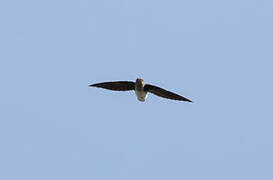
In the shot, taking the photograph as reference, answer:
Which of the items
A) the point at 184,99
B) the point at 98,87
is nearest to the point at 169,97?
the point at 184,99

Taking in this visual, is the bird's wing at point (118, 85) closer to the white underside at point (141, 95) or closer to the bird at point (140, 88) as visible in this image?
the bird at point (140, 88)

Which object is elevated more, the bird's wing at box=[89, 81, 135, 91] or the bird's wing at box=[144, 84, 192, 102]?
the bird's wing at box=[89, 81, 135, 91]

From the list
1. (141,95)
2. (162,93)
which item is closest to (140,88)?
(141,95)

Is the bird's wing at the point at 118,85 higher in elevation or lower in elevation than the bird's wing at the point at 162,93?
higher

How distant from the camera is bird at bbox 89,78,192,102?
38438mm

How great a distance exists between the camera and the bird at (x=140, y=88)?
38438mm

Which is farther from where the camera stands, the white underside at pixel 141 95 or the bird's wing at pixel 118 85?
the bird's wing at pixel 118 85

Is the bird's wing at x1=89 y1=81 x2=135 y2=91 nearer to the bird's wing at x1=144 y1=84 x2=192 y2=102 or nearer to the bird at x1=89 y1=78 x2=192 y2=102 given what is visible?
the bird at x1=89 y1=78 x2=192 y2=102

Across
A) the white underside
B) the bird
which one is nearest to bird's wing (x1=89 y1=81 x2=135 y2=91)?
the bird

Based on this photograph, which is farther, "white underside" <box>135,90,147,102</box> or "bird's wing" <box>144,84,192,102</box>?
"bird's wing" <box>144,84,192,102</box>

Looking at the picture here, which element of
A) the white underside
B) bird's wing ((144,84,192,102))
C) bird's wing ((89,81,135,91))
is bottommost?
the white underside

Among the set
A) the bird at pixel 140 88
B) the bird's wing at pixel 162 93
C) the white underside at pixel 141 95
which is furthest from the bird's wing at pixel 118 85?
the bird's wing at pixel 162 93

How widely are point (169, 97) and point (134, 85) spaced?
6.90 ft

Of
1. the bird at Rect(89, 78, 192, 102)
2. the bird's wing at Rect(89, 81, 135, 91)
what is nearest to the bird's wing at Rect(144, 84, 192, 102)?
the bird at Rect(89, 78, 192, 102)
